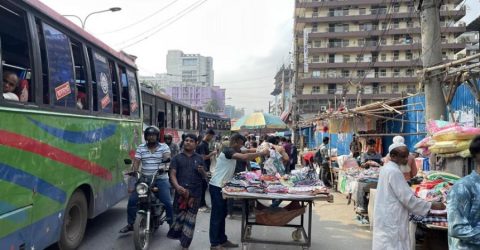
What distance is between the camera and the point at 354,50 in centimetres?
6812

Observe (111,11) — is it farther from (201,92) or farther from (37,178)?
(201,92)

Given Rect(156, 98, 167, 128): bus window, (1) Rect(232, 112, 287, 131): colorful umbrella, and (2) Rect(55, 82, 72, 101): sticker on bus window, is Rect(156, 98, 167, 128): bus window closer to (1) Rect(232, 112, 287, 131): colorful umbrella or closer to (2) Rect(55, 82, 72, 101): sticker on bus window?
(1) Rect(232, 112, 287, 131): colorful umbrella

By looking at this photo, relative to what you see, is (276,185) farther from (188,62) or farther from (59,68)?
(188,62)

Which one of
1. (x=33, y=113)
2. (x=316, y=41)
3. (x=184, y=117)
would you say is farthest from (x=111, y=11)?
(x=316, y=41)

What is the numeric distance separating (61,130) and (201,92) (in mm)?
80271

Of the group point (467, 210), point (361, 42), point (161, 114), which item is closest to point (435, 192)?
point (467, 210)

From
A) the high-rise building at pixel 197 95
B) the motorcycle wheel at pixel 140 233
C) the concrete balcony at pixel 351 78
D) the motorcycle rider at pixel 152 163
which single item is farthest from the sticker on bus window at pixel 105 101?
the high-rise building at pixel 197 95

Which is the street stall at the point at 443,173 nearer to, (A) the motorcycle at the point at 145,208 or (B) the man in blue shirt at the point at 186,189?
(B) the man in blue shirt at the point at 186,189

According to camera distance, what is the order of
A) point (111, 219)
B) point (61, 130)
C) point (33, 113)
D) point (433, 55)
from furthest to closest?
point (433, 55), point (111, 219), point (61, 130), point (33, 113)

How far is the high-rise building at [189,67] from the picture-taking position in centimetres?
7050

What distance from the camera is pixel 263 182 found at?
6.38 meters

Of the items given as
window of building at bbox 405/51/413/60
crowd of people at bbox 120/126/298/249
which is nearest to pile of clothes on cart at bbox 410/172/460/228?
crowd of people at bbox 120/126/298/249

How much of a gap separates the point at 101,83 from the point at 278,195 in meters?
3.59

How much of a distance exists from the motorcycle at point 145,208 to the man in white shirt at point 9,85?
235 centimetres
